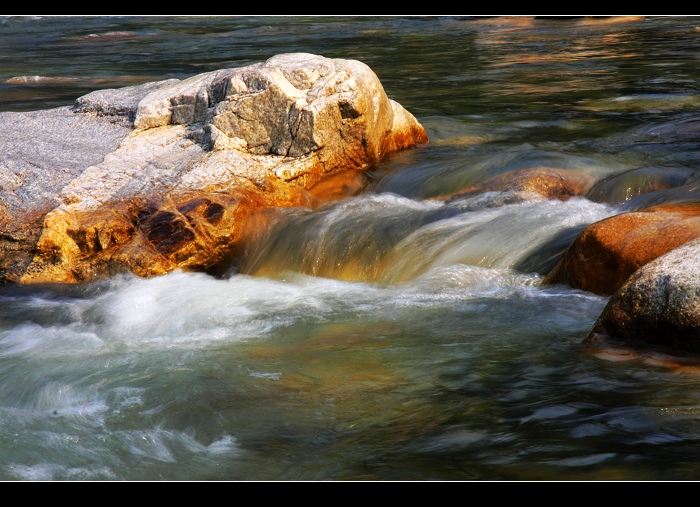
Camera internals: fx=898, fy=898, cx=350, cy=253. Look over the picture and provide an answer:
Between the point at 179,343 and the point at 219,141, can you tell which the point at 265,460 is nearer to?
the point at 179,343

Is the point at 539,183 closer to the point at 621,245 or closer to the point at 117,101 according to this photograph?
the point at 621,245

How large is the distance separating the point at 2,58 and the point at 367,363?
17.3m

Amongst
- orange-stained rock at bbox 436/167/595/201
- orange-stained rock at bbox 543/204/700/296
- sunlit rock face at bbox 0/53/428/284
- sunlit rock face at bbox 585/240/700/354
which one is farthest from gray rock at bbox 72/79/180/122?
sunlit rock face at bbox 585/240/700/354

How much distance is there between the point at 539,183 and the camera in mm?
7375

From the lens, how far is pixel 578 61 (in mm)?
14812

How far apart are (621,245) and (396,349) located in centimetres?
147

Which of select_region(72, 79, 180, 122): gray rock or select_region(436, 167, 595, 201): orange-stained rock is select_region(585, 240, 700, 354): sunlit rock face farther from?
select_region(72, 79, 180, 122): gray rock

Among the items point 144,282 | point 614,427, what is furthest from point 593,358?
point 144,282

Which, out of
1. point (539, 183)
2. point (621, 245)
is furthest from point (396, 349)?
point (539, 183)

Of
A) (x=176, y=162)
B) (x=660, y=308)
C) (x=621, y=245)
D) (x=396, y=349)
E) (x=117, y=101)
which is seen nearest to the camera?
(x=660, y=308)

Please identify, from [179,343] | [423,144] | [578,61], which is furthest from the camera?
[578,61]

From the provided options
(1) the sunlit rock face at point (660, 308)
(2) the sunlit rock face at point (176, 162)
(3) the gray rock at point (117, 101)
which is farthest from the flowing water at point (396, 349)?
(3) the gray rock at point (117, 101)

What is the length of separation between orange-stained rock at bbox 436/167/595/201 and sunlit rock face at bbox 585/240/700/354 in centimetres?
285

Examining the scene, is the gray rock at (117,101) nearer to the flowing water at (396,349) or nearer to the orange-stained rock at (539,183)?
the flowing water at (396,349)
